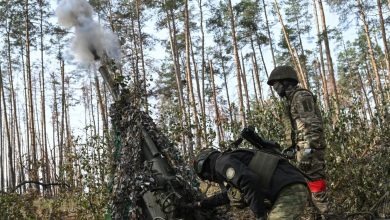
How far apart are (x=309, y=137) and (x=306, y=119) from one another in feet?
0.73

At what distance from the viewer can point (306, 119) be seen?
5086 mm

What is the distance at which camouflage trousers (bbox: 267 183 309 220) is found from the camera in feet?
10.6

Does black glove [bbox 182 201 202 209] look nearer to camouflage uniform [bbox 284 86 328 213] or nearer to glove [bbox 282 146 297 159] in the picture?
glove [bbox 282 146 297 159]

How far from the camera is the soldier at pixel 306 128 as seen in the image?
507cm

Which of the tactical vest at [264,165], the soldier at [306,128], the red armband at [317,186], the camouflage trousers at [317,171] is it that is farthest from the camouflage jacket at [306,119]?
the tactical vest at [264,165]

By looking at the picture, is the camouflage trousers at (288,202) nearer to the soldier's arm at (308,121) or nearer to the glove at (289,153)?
the glove at (289,153)

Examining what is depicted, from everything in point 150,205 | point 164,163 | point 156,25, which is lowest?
point 150,205

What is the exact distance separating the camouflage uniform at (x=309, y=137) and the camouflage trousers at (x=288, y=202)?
1768 mm

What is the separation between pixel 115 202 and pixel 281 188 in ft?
8.92

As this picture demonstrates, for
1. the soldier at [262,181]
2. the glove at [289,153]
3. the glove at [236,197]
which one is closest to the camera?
the soldier at [262,181]

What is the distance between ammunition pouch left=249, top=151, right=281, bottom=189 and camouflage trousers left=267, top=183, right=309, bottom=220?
0.16 metres

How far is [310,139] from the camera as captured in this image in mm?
5078

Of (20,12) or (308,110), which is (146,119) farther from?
(20,12)

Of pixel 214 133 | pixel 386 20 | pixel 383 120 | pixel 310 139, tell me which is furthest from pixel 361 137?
pixel 386 20
